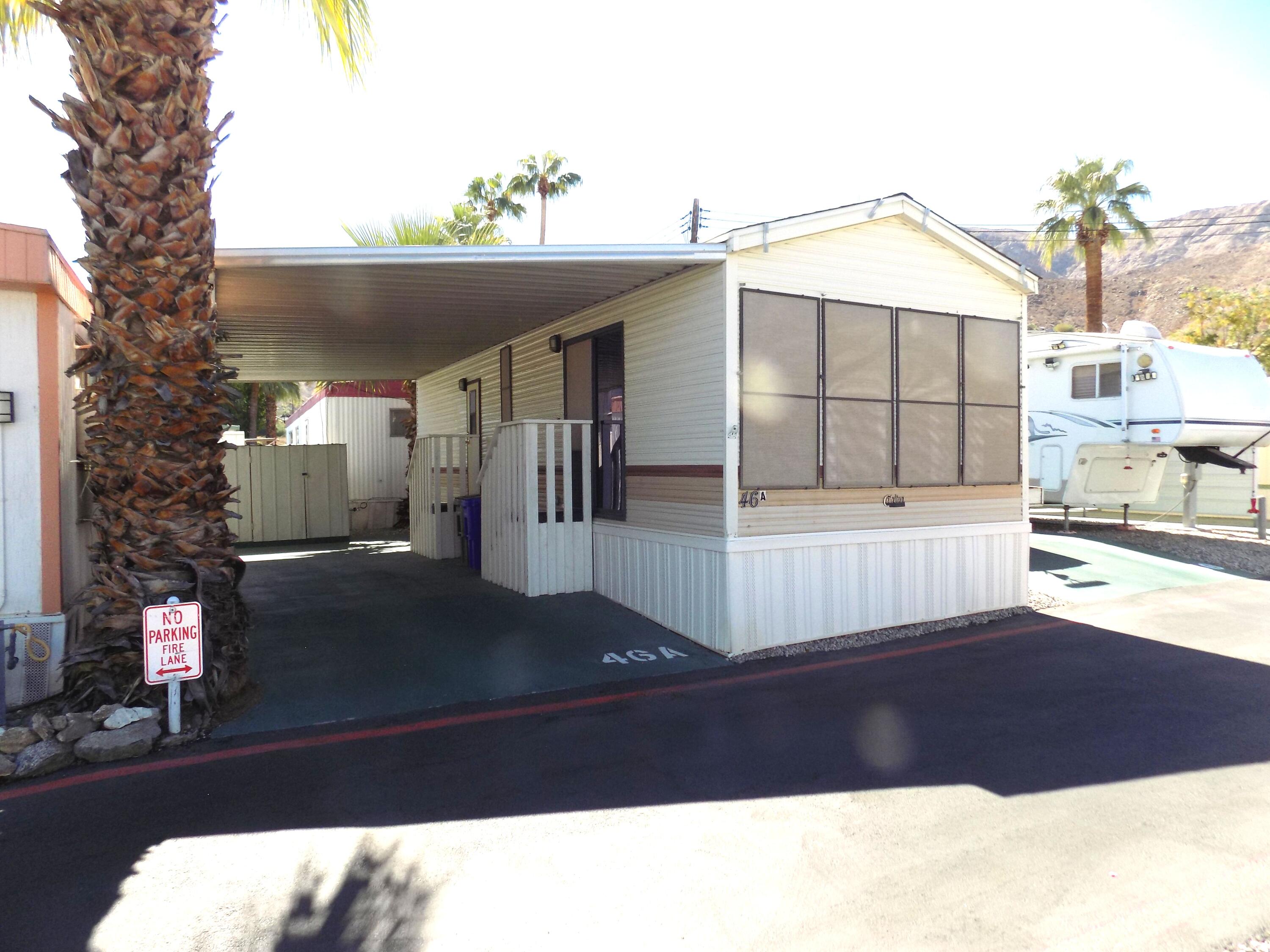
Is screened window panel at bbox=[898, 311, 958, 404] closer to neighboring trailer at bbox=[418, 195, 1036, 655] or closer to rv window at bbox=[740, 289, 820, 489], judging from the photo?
neighboring trailer at bbox=[418, 195, 1036, 655]

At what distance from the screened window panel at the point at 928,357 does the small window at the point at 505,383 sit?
5821 millimetres

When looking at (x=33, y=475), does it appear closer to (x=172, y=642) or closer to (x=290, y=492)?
(x=172, y=642)

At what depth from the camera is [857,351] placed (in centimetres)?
770

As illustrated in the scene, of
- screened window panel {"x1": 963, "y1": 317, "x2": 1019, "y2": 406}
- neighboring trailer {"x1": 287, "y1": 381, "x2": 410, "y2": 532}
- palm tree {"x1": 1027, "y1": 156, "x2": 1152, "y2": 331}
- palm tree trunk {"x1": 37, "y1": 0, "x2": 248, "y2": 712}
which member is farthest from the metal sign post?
palm tree {"x1": 1027, "y1": 156, "x2": 1152, "y2": 331}

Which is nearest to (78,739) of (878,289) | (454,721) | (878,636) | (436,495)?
(454,721)

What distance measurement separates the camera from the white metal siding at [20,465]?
17.7ft

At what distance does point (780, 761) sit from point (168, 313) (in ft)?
16.0

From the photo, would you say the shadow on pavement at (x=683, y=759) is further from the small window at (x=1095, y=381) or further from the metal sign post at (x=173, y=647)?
the small window at (x=1095, y=381)

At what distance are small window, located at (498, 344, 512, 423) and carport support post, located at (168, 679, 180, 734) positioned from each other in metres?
7.06

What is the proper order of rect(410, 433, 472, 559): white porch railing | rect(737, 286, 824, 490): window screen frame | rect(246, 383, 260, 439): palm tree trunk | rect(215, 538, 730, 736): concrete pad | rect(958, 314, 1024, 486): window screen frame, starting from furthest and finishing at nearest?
rect(246, 383, 260, 439): palm tree trunk → rect(410, 433, 472, 559): white porch railing → rect(958, 314, 1024, 486): window screen frame → rect(737, 286, 824, 490): window screen frame → rect(215, 538, 730, 736): concrete pad

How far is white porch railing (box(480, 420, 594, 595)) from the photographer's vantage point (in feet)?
28.3

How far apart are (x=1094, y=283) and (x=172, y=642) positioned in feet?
72.0

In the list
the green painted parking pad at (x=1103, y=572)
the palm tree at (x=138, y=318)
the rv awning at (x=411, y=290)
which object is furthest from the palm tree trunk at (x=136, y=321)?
the green painted parking pad at (x=1103, y=572)

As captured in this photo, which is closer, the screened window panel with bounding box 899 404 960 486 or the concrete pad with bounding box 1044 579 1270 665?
the concrete pad with bounding box 1044 579 1270 665
